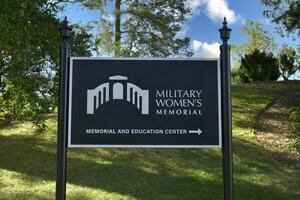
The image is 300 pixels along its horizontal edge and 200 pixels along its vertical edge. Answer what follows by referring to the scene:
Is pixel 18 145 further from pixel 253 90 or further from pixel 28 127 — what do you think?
pixel 253 90

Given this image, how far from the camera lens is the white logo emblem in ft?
15.3

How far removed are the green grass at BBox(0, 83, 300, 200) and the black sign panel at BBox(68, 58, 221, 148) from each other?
4157 mm

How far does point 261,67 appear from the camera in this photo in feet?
78.2

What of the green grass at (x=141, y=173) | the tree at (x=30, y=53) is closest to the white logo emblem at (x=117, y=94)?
the tree at (x=30, y=53)

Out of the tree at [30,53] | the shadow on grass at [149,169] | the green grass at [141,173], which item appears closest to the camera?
the tree at [30,53]

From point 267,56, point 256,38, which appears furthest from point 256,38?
point 267,56

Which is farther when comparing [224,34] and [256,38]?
[256,38]

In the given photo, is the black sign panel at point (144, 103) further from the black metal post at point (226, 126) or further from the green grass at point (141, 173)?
the green grass at point (141, 173)

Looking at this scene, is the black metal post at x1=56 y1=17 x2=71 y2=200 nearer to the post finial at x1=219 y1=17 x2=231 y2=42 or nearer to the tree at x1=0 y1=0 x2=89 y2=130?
the post finial at x1=219 y1=17 x2=231 y2=42

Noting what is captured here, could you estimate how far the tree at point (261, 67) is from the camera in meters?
23.6

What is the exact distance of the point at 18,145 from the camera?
41.0 ft

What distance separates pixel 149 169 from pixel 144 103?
19.3 ft

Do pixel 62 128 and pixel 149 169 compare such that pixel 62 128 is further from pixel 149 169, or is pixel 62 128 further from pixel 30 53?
pixel 149 169

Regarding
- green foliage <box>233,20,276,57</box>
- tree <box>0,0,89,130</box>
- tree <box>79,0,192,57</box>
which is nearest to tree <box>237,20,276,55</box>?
green foliage <box>233,20,276,57</box>
